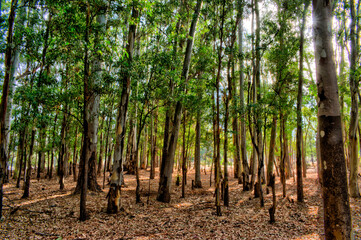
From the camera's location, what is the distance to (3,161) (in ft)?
20.4

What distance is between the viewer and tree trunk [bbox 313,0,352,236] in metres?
2.54

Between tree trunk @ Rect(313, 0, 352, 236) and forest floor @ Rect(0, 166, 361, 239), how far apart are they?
4248 mm

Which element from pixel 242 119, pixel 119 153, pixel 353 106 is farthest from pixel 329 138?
pixel 353 106

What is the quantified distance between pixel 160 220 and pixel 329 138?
21.4ft

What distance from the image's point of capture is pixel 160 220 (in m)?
7.45

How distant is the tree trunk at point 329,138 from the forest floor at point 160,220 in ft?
13.9

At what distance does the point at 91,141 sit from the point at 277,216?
8.63 metres

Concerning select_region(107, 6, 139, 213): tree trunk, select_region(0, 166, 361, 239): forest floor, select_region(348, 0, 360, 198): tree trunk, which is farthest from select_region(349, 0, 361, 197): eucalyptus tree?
select_region(107, 6, 139, 213): tree trunk

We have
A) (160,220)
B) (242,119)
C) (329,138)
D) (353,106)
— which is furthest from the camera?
(353,106)

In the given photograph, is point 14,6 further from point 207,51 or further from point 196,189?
point 196,189

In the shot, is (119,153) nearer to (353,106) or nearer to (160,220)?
(160,220)

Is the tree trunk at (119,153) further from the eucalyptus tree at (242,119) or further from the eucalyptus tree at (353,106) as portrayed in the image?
the eucalyptus tree at (353,106)

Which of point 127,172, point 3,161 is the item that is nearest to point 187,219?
point 3,161

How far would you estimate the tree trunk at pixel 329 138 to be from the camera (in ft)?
8.34
